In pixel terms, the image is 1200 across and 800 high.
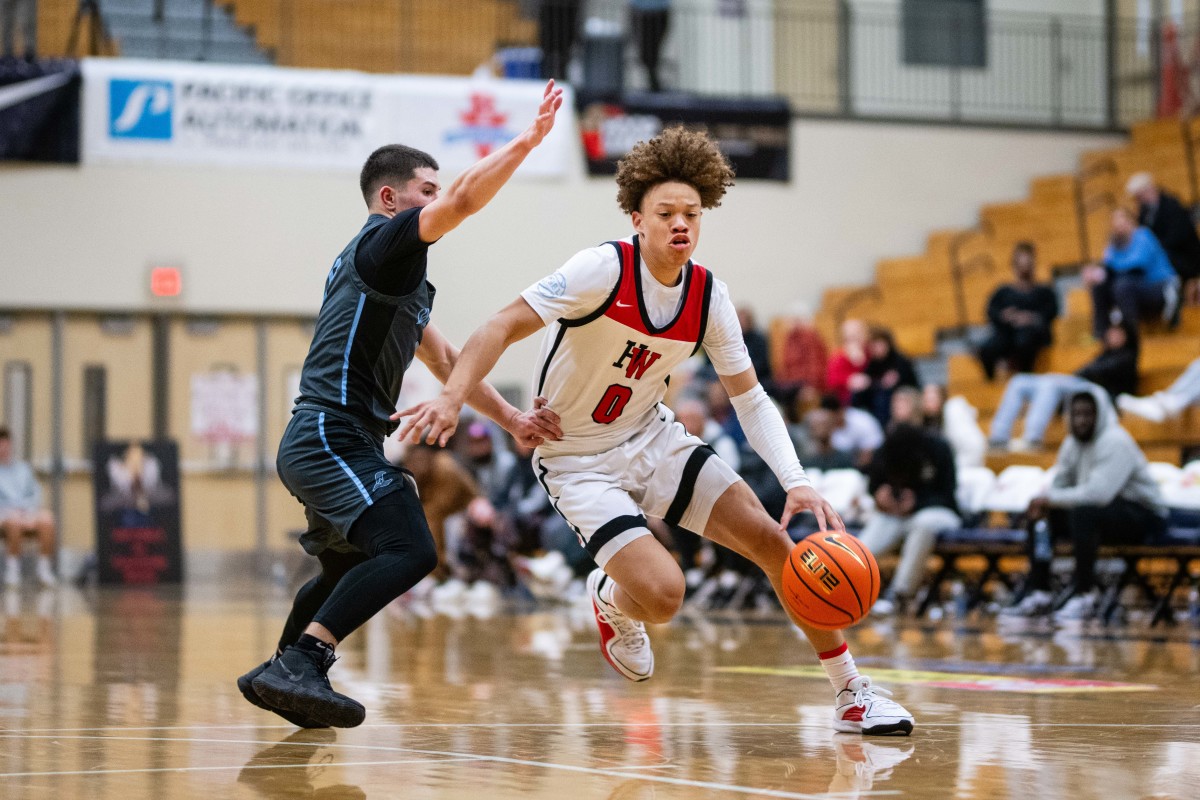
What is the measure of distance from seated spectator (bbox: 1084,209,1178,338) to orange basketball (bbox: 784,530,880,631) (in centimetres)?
947

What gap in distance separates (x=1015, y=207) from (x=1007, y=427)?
638 cm

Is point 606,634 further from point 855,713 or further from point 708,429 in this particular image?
point 708,429

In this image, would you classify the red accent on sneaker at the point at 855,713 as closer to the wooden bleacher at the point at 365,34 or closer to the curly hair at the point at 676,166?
the curly hair at the point at 676,166

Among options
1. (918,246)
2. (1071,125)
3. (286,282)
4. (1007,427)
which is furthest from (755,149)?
(1007,427)

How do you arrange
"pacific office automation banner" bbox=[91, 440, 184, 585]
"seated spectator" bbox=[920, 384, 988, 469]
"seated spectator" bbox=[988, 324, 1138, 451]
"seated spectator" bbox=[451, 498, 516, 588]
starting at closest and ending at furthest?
"seated spectator" bbox=[988, 324, 1138, 451] → "seated spectator" bbox=[920, 384, 988, 469] → "seated spectator" bbox=[451, 498, 516, 588] → "pacific office automation banner" bbox=[91, 440, 184, 585]

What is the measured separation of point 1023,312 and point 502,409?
422 inches

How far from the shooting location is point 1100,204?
18.2 meters

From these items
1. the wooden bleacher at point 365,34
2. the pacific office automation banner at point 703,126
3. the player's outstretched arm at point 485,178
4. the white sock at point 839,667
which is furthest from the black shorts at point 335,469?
the wooden bleacher at point 365,34

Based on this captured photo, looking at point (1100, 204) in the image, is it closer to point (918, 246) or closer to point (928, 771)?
point (918, 246)

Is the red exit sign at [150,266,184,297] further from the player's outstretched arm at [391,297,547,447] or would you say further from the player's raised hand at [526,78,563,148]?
the player's raised hand at [526,78,563,148]

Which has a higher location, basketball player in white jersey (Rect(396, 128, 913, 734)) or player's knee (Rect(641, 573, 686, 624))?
basketball player in white jersey (Rect(396, 128, 913, 734))

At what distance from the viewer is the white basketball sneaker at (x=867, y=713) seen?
5227mm

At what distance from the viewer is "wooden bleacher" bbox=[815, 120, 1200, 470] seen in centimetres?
1606

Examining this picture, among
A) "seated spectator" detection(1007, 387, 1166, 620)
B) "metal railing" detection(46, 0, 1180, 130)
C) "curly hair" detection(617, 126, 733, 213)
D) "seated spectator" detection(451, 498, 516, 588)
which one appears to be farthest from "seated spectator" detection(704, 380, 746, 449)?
"curly hair" detection(617, 126, 733, 213)
